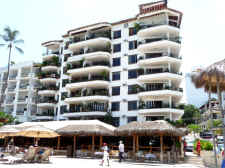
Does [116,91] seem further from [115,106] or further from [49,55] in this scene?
[49,55]

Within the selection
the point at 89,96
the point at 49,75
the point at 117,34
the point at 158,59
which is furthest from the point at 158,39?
the point at 49,75

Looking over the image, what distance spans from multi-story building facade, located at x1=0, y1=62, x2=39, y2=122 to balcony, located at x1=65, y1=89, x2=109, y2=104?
14.7 meters

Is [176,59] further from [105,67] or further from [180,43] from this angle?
[105,67]

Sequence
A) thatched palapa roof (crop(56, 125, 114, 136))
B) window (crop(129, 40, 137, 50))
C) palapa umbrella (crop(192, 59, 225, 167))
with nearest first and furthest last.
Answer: palapa umbrella (crop(192, 59, 225, 167)), thatched palapa roof (crop(56, 125, 114, 136)), window (crop(129, 40, 137, 50))

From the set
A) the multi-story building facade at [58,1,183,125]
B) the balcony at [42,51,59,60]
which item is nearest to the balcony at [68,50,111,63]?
the multi-story building facade at [58,1,183,125]

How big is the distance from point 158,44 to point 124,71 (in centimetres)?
679

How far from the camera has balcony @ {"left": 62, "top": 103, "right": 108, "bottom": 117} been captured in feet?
119

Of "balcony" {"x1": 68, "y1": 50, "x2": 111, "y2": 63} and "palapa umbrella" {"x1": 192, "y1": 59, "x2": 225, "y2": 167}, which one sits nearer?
"palapa umbrella" {"x1": 192, "y1": 59, "x2": 225, "y2": 167}

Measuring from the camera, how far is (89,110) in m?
36.7

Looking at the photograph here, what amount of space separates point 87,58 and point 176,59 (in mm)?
15246

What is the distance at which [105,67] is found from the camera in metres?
38.4

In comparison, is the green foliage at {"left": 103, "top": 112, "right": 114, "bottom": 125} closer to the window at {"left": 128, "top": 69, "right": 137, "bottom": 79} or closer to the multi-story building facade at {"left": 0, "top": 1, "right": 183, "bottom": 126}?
the multi-story building facade at {"left": 0, "top": 1, "right": 183, "bottom": 126}

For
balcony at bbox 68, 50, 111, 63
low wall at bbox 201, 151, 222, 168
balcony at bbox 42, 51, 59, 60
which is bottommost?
low wall at bbox 201, 151, 222, 168

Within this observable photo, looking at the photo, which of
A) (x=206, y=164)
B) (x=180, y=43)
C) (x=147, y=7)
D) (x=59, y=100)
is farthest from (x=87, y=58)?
(x=206, y=164)
